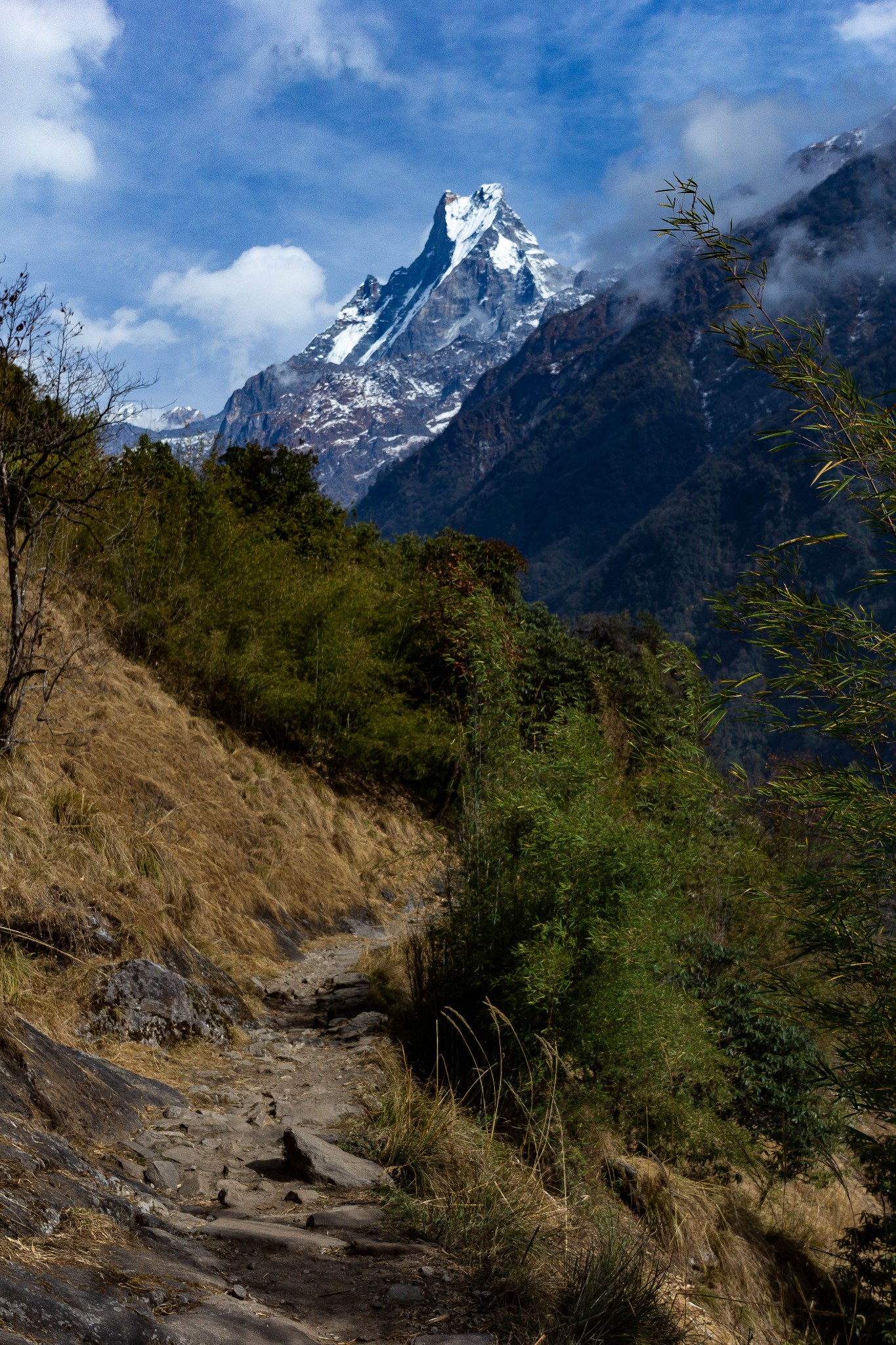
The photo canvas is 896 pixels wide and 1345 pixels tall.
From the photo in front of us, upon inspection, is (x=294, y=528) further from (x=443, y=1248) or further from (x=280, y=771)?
(x=443, y=1248)

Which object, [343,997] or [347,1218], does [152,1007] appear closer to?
[343,997]

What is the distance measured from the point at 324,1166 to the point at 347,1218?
0.44 metres

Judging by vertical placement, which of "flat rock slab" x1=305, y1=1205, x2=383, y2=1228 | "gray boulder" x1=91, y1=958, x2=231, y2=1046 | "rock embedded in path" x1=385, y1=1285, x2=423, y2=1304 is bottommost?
"gray boulder" x1=91, y1=958, x2=231, y2=1046

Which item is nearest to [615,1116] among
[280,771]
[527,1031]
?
[527,1031]

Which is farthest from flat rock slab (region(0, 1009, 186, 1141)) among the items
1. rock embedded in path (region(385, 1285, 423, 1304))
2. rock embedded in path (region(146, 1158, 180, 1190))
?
rock embedded in path (region(385, 1285, 423, 1304))

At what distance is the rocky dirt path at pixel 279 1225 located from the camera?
2.60 metres

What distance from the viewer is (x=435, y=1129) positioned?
4.17 metres

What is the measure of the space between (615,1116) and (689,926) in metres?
1.30

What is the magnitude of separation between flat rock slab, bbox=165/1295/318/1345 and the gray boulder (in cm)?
294

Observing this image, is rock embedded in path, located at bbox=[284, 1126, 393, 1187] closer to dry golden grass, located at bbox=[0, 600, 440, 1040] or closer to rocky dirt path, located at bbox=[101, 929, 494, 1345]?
rocky dirt path, located at bbox=[101, 929, 494, 1345]

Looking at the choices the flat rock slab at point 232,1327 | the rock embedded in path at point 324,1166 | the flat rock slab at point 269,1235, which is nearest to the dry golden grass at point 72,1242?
the flat rock slab at point 232,1327

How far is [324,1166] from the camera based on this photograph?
3.95 metres

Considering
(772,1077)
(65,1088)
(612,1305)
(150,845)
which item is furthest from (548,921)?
(150,845)

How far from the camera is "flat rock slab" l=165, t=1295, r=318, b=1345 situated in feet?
7.22
